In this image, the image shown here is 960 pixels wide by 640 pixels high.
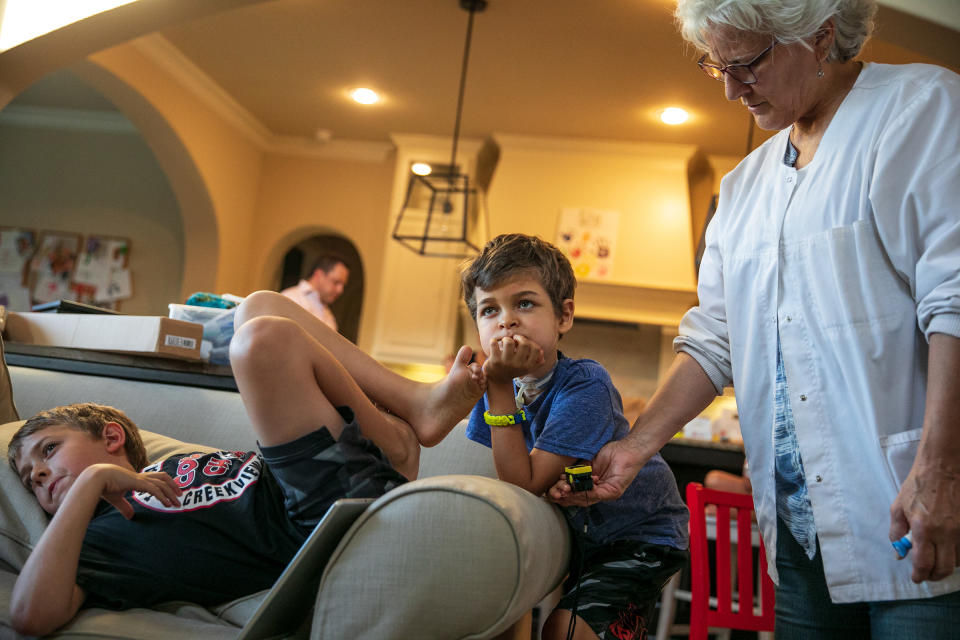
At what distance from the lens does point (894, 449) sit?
3.10ft

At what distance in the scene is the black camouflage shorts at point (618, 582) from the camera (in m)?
1.21

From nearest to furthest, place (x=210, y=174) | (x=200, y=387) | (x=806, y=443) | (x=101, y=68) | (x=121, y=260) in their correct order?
1. (x=806, y=443)
2. (x=200, y=387)
3. (x=101, y=68)
4. (x=210, y=174)
5. (x=121, y=260)

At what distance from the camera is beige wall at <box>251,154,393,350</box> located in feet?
20.7

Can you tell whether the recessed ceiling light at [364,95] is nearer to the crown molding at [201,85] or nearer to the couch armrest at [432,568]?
the crown molding at [201,85]

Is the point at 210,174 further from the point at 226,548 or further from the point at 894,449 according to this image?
the point at 894,449

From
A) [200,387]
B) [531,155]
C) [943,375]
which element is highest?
[531,155]

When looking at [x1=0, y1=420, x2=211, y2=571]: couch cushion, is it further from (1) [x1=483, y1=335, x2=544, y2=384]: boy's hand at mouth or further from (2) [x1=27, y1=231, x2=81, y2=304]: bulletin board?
(2) [x1=27, y1=231, x2=81, y2=304]: bulletin board

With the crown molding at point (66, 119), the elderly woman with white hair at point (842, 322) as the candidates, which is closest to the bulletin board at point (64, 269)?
the crown molding at point (66, 119)

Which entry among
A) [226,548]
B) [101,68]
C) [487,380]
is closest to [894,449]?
[487,380]

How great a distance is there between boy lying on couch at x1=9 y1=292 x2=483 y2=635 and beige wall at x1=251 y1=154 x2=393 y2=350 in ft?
15.8

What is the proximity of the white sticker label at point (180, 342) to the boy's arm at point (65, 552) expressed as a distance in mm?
803

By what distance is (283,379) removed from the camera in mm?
1054

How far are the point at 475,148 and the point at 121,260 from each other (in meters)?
2.94

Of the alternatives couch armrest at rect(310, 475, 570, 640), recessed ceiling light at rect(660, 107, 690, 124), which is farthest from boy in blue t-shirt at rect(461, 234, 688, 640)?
recessed ceiling light at rect(660, 107, 690, 124)
